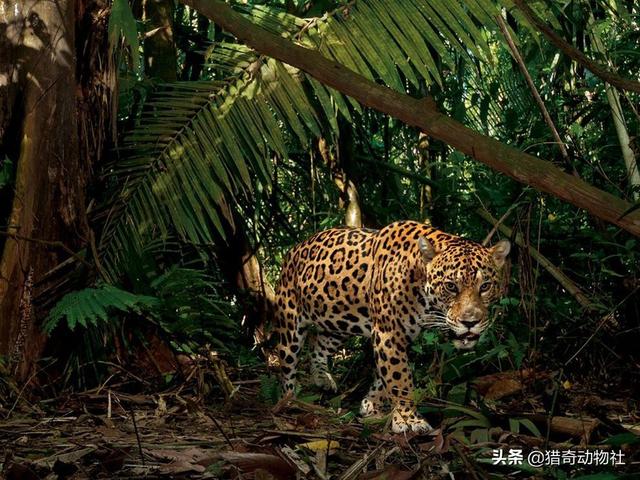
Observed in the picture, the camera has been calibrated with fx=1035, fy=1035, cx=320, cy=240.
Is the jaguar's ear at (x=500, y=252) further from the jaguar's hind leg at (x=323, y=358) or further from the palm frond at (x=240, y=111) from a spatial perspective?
the jaguar's hind leg at (x=323, y=358)

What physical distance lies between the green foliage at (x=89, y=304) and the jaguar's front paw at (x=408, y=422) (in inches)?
52.7

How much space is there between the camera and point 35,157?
5.23 meters

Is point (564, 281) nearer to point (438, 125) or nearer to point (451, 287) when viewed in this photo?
point (451, 287)

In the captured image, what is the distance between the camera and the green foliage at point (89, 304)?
187 inches

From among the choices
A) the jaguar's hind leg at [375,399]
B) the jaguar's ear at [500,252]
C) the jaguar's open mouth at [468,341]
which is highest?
the jaguar's ear at [500,252]

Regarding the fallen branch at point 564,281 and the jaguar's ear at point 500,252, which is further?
the fallen branch at point 564,281

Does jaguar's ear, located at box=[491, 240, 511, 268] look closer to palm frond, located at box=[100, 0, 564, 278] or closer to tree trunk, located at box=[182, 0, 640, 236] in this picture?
palm frond, located at box=[100, 0, 564, 278]

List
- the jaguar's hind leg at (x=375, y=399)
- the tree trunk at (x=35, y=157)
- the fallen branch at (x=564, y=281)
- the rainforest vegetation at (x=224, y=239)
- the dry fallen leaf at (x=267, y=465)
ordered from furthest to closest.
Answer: the jaguar's hind leg at (x=375, y=399) → the fallen branch at (x=564, y=281) → the tree trunk at (x=35, y=157) → the rainforest vegetation at (x=224, y=239) → the dry fallen leaf at (x=267, y=465)

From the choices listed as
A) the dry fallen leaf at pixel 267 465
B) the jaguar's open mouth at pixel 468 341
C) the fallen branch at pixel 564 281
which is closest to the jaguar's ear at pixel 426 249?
the fallen branch at pixel 564 281

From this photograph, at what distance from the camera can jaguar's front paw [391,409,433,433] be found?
5.04 metres

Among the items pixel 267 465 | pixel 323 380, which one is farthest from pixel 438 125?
pixel 323 380

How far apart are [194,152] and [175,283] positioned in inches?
29.6

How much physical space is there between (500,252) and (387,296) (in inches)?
25.9

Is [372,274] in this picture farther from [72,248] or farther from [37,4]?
[37,4]
